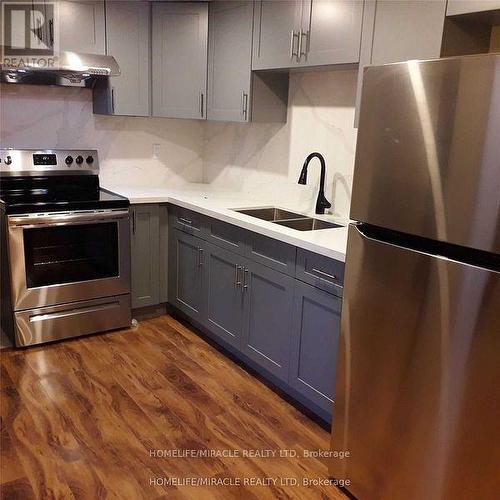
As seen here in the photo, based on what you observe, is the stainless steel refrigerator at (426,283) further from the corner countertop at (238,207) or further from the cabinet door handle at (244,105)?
the cabinet door handle at (244,105)

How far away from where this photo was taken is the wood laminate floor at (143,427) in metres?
2.04

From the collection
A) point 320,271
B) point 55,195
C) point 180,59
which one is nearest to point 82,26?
point 180,59

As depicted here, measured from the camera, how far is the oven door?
2990 mm

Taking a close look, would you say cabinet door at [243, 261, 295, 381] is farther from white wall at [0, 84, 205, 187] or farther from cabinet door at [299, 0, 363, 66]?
white wall at [0, 84, 205, 187]

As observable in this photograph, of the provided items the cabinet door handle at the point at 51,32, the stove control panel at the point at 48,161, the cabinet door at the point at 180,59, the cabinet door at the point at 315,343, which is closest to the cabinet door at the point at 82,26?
the cabinet door handle at the point at 51,32

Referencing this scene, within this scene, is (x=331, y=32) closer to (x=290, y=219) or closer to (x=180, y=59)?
(x=290, y=219)

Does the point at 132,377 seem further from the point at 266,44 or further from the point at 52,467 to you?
the point at 266,44

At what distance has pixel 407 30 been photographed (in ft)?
6.79

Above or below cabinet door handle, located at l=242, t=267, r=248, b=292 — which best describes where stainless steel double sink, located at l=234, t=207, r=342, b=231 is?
above

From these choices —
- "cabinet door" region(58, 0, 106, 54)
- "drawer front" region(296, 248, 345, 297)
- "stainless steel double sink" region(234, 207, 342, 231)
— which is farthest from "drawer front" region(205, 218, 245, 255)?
"cabinet door" region(58, 0, 106, 54)

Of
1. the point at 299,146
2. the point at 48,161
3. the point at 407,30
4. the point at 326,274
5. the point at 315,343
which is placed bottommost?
the point at 315,343

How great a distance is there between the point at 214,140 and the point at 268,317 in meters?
1.90

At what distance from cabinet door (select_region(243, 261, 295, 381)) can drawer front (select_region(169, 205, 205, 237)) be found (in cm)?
54

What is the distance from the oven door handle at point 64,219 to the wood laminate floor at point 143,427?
781 millimetres
